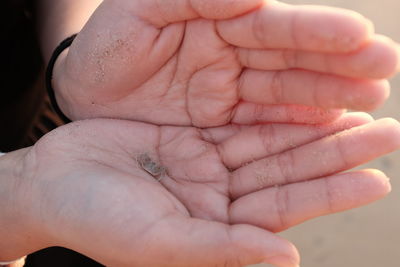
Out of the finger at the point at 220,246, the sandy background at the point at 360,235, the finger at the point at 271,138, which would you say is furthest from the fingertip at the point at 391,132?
the sandy background at the point at 360,235

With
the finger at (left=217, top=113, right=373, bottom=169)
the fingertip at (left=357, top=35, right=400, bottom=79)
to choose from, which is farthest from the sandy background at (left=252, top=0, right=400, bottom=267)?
the fingertip at (left=357, top=35, right=400, bottom=79)

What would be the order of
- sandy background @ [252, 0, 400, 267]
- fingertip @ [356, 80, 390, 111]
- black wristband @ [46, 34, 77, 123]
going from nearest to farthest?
fingertip @ [356, 80, 390, 111] → black wristband @ [46, 34, 77, 123] → sandy background @ [252, 0, 400, 267]

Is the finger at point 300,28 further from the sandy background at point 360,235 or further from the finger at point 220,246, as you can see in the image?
the sandy background at point 360,235

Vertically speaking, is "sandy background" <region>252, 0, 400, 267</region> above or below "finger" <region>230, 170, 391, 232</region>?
below

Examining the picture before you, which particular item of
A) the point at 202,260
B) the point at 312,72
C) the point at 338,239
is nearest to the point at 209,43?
the point at 312,72

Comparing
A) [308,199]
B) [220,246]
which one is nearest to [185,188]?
[220,246]

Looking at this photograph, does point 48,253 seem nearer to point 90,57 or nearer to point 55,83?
point 55,83

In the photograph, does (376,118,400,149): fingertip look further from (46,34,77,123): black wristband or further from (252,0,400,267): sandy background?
(252,0,400,267): sandy background
